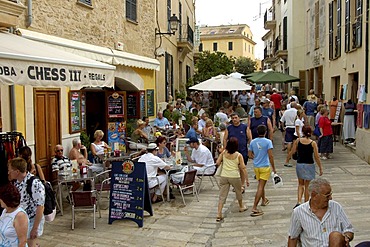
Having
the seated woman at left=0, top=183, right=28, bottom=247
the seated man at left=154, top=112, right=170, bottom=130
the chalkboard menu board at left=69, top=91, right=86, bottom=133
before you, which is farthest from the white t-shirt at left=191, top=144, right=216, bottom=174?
the seated woman at left=0, top=183, right=28, bottom=247

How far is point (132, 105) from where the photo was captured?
16.3 metres

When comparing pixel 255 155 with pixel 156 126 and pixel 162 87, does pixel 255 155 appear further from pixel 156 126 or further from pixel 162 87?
pixel 162 87

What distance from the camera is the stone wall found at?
10.3 metres

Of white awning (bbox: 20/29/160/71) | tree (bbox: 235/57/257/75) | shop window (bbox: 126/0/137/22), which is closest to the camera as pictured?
white awning (bbox: 20/29/160/71)

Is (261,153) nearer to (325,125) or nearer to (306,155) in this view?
(306,155)

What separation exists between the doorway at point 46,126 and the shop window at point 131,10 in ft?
18.3

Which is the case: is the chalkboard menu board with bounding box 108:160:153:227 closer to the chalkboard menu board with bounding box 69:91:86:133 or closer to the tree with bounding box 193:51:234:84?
the chalkboard menu board with bounding box 69:91:86:133

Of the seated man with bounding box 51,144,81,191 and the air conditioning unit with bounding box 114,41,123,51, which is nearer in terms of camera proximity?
the seated man with bounding box 51,144,81,191

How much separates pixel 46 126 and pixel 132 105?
6.08 meters

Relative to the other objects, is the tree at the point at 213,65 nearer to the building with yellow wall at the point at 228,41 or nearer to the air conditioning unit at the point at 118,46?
the air conditioning unit at the point at 118,46

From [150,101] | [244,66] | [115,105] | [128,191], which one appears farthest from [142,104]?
[244,66]

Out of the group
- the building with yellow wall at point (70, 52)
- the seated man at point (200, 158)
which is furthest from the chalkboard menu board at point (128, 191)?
the seated man at point (200, 158)

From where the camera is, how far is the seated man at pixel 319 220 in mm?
4230

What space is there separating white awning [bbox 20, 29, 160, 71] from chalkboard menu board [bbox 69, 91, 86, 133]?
1.07m
